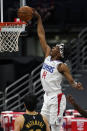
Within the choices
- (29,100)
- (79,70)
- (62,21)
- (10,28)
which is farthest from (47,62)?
(62,21)

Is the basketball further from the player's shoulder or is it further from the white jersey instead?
the player's shoulder

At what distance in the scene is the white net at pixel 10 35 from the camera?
11148 mm

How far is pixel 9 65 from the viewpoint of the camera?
18.4m

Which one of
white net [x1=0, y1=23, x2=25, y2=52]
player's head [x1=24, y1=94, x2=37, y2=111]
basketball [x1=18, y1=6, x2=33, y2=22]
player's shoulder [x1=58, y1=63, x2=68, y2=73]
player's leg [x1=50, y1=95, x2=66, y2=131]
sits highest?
basketball [x1=18, y1=6, x2=33, y2=22]

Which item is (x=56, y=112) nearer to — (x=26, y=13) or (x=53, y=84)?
(x=53, y=84)

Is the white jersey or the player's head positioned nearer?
the player's head

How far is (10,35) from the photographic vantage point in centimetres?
1132

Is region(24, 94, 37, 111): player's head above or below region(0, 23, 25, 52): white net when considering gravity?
below

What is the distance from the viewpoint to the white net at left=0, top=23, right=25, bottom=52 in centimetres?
1115

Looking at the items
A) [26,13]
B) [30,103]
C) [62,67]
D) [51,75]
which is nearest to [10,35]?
[26,13]

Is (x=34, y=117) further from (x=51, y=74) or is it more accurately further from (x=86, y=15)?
(x=86, y=15)

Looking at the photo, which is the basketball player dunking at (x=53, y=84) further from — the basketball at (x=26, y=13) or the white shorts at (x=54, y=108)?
the basketball at (x=26, y=13)

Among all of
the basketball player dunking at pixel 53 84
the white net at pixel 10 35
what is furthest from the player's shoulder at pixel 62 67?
the white net at pixel 10 35

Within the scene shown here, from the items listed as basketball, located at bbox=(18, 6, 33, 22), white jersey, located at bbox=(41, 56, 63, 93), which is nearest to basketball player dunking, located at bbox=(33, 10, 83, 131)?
white jersey, located at bbox=(41, 56, 63, 93)
